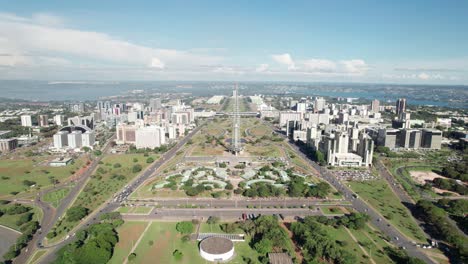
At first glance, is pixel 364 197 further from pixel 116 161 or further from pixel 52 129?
pixel 52 129

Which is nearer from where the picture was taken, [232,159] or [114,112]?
[232,159]

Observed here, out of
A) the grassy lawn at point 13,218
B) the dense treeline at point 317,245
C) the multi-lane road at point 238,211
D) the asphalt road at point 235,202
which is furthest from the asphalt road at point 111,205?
the dense treeline at point 317,245

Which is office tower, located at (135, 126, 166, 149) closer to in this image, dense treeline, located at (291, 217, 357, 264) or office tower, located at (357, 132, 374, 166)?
office tower, located at (357, 132, 374, 166)

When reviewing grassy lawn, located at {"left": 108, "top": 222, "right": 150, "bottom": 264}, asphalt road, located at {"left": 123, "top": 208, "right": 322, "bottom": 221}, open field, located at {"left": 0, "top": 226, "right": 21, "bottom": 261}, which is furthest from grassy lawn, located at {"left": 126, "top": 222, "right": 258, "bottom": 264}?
open field, located at {"left": 0, "top": 226, "right": 21, "bottom": 261}

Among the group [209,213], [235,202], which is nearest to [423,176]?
[235,202]

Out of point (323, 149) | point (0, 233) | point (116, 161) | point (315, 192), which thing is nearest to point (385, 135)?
point (323, 149)
